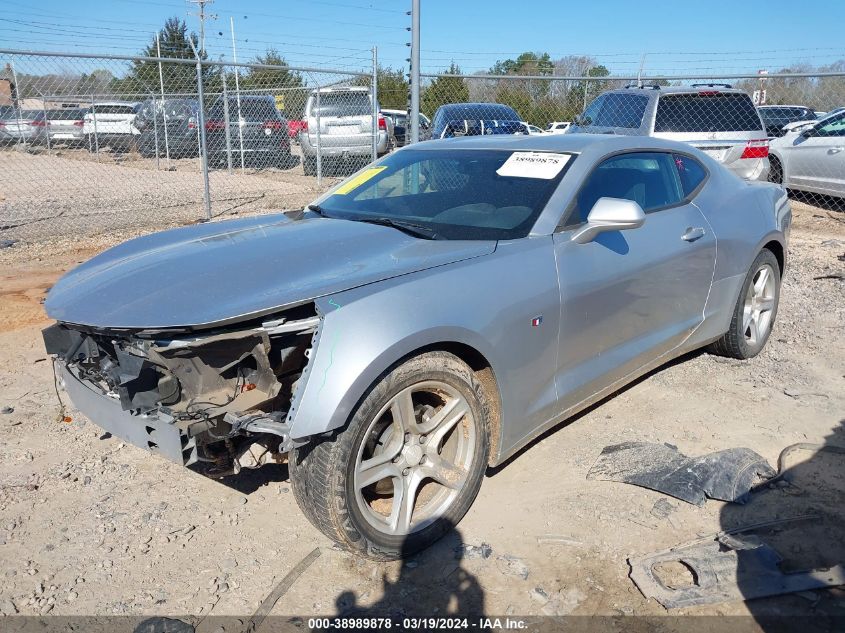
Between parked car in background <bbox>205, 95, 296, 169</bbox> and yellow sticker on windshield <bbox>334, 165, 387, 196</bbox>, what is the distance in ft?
33.6

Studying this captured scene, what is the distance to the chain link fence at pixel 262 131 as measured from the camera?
31.4 feet

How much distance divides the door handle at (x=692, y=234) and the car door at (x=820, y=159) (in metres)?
8.09

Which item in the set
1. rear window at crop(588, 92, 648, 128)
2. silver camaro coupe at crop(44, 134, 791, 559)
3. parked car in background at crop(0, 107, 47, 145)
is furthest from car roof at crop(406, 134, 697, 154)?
parked car in background at crop(0, 107, 47, 145)

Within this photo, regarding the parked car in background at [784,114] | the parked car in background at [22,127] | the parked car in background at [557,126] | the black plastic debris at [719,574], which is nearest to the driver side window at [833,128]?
the parked car in background at [557,126]

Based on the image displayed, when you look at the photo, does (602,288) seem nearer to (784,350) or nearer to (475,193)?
(475,193)

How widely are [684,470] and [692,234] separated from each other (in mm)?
1396

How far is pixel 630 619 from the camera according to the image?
2588 mm

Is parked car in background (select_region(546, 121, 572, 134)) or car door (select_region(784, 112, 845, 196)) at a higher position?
parked car in background (select_region(546, 121, 572, 134))

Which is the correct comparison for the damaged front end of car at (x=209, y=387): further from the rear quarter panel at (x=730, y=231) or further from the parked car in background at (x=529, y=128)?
the parked car in background at (x=529, y=128)

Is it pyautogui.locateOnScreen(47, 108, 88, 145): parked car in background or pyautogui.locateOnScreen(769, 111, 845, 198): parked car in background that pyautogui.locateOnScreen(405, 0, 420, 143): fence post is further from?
pyautogui.locateOnScreen(47, 108, 88, 145): parked car in background

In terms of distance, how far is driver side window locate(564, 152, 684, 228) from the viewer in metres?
3.59

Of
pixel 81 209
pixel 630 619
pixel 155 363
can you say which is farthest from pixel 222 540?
pixel 81 209

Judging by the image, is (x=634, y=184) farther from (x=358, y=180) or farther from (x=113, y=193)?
(x=113, y=193)

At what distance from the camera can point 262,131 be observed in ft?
48.2
